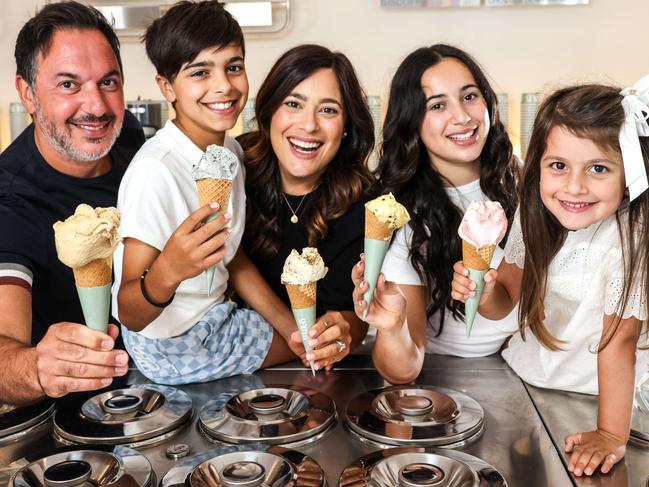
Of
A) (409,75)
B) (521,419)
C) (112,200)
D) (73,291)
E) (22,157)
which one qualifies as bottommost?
(521,419)

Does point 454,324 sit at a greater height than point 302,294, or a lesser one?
lesser

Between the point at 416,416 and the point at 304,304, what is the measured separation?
0.38 metres

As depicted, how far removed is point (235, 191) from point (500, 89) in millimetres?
2615

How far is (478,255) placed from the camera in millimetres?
1560

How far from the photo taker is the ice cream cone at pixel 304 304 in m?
1.65

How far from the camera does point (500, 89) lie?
424 centimetres

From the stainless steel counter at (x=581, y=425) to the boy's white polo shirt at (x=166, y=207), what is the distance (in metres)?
0.91

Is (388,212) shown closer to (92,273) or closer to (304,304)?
(304,304)

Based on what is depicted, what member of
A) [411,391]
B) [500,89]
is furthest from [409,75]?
[500,89]

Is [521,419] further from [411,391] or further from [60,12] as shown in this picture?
[60,12]

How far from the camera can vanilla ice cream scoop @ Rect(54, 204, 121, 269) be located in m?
1.33

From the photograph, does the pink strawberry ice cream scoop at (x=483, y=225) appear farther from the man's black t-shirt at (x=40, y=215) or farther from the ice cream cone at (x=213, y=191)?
the man's black t-shirt at (x=40, y=215)

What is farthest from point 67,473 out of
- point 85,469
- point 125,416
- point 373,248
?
point 373,248

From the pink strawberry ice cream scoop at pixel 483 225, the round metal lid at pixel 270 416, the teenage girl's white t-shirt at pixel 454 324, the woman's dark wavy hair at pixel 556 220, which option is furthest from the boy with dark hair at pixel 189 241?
the woman's dark wavy hair at pixel 556 220
